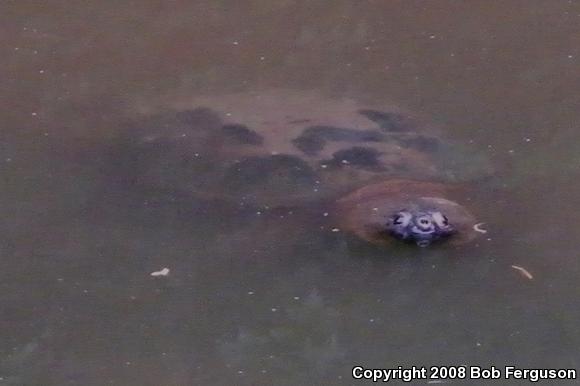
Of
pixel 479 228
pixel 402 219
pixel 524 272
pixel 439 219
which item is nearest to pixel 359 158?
pixel 402 219

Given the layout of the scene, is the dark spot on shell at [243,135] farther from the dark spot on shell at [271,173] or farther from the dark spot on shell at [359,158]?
the dark spot on shell at [359,158]

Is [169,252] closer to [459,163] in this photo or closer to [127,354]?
[127,354]

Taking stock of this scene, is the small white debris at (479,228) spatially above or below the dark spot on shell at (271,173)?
below

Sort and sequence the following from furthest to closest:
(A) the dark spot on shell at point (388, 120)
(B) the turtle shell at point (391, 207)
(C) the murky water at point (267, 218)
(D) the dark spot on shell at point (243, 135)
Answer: (A) the dark spot on shell at point (388, 120), (D) the dark spot on shell at point (243, 135), (B) the turtle shell at point (391, 207), (C) the murky water at point (267, 218)

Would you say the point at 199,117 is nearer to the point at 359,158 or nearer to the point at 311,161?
the point at 311,161

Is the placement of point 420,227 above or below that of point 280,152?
below

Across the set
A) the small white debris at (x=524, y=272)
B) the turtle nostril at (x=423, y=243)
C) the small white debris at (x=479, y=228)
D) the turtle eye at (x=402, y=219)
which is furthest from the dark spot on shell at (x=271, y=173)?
the small white debris at (x=524, y=272)

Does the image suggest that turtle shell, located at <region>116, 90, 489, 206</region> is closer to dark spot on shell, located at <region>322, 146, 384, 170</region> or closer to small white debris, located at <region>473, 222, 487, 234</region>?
dark spot on shell, located at <region>322, 146, 384, 170</region>
